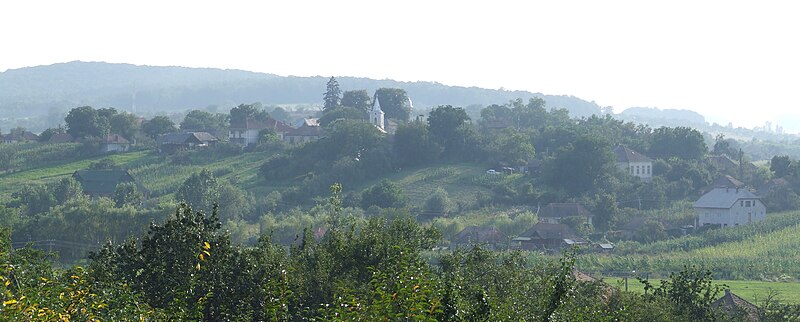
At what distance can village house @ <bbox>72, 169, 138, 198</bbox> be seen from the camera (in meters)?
80.8

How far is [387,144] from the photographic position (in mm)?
91625

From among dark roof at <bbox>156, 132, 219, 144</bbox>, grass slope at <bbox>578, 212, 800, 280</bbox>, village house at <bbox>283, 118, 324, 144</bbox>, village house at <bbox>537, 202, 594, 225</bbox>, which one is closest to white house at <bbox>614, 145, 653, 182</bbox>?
village house at <bbox>537, 202, 594, 225</bbox>

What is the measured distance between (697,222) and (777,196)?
29.7ft

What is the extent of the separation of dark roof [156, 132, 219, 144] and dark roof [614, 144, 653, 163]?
3498cm

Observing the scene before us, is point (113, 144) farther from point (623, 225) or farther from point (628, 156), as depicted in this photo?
point (623, 225)

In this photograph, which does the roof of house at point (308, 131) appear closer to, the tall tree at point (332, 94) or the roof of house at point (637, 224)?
the tall tree at point (332, 94)

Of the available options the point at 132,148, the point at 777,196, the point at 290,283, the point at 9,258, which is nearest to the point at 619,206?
the point at 777,196

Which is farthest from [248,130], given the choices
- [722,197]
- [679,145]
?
[722,197]

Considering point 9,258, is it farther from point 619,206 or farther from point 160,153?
point 160,153

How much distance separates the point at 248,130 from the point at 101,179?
1011 inches

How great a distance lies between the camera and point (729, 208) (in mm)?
75812

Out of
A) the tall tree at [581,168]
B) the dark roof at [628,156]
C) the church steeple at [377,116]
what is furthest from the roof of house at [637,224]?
the church steeple at [377,116]

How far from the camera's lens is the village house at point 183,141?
97.7 meters

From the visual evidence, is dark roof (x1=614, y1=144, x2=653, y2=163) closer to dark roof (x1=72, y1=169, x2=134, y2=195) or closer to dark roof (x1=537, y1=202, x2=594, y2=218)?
dark roof (x1=537, y1=202, x2=594, y2=218)
